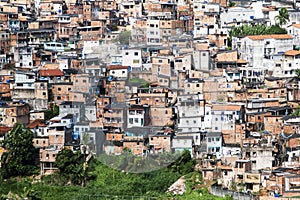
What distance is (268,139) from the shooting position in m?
9.62

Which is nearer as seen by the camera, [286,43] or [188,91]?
A: [188,91]

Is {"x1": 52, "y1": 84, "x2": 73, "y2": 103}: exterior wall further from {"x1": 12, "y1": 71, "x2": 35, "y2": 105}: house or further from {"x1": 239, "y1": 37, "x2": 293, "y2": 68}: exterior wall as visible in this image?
{"x1": 239, "y1": 37, "x2": 293, "y2": 68}: exterior wall

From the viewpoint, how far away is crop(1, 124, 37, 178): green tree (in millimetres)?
9820

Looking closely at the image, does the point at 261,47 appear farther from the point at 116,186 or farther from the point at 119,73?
the point at 116,186

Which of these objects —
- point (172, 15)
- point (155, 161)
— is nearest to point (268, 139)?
point (155, 161)

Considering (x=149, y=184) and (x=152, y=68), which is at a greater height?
(x=152, y=68)

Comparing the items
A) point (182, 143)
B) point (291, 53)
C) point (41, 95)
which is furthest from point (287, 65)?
point (41, 95)

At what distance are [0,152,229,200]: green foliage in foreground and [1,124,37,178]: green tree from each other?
174 millimetres

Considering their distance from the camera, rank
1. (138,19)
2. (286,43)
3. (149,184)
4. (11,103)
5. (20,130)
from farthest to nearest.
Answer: (138,19), (286,43), (11,103), (20,130), (149,184)

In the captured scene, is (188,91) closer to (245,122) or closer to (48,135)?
(245,122)

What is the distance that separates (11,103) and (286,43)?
3.70 metres

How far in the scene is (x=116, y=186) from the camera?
30.5 feet

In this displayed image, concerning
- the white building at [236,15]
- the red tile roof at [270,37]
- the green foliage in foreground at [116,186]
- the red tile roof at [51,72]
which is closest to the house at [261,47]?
the red tile roof at [270,37]

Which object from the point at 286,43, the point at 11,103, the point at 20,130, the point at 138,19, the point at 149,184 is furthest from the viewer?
the point at 138,19
